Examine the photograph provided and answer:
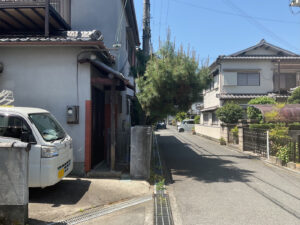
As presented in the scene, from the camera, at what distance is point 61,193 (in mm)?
5395

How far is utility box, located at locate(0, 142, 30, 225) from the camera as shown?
3795mm

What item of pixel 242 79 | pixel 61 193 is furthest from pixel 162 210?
pixel 242 79

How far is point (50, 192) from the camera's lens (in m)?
5.45

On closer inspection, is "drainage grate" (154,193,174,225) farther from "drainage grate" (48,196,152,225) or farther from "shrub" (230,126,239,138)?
"shrub" (230,126,239,138)

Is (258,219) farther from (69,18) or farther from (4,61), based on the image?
(69,18)

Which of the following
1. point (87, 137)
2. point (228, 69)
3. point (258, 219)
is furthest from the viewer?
point (228, 69)

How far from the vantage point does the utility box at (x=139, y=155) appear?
6766 millimetres

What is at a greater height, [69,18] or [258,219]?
[69,18]

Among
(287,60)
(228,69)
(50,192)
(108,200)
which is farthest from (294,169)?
(287,60)

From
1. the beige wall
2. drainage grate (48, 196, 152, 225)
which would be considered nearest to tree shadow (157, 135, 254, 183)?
drainage grate (48, 196, 152, 225)

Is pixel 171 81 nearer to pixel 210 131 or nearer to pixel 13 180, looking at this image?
pixel 13 180

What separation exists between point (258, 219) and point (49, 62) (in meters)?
6.61

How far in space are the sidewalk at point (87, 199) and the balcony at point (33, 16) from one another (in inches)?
189

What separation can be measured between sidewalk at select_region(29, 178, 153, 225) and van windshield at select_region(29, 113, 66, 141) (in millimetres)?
1294
